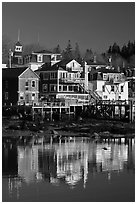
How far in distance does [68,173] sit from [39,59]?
37.2 metres

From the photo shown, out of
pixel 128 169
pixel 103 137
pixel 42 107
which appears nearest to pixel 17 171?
pixel 128 169

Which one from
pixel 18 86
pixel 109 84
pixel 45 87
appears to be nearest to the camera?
pixel 18 86

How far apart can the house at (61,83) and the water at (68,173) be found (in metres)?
22.3

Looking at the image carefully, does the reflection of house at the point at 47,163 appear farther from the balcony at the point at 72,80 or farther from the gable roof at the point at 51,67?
the gable roof at the point at 51,67

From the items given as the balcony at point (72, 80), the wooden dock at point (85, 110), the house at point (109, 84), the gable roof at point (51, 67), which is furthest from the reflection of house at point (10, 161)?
the house at point (109, 84)

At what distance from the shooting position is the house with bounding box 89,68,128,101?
186 ft

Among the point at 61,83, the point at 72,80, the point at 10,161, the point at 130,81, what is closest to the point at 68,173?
the point at 10,161

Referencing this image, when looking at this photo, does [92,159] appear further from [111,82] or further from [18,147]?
[111,82]

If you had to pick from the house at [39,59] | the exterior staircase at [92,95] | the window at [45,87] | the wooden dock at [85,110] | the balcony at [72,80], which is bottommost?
the wooden dock at [85,110]

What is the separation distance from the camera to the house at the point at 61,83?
5169 centimetres

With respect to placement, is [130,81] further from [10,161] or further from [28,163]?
[28,163]

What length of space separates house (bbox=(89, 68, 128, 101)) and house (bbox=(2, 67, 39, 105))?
9025mm

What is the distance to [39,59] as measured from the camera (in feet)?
186

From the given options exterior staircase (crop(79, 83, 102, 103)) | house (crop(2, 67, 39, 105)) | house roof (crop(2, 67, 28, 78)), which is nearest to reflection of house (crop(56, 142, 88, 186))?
house (crop(2, 67, 39, 105))
